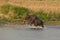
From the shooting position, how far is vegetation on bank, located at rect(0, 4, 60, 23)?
71.4 feet

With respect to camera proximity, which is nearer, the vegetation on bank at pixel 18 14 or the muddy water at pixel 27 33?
the muddy water at pixel 27 33

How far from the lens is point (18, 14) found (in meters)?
22.8

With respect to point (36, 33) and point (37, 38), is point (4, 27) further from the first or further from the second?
point (37, 38)

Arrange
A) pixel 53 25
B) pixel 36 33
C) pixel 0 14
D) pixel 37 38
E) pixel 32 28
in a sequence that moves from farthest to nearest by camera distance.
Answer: pixel 0 14 < pixel 53 25 < pixel 32 28 < pixel 36 33 < pixel 37 38

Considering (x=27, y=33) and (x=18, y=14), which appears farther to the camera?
(x=18, y=14)

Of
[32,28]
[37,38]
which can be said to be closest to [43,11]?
[32,28]

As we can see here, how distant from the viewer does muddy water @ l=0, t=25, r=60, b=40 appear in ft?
51.4

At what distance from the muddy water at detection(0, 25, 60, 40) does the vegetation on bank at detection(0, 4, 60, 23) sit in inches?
104

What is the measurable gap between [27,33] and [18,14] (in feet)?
19.5

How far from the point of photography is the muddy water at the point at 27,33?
15.7 metres

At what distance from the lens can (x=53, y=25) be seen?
2003 centimetres

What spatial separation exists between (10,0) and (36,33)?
8.74 metres

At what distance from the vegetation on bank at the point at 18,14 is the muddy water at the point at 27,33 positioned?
104 inches

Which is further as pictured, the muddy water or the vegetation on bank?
the vegetation on bank
